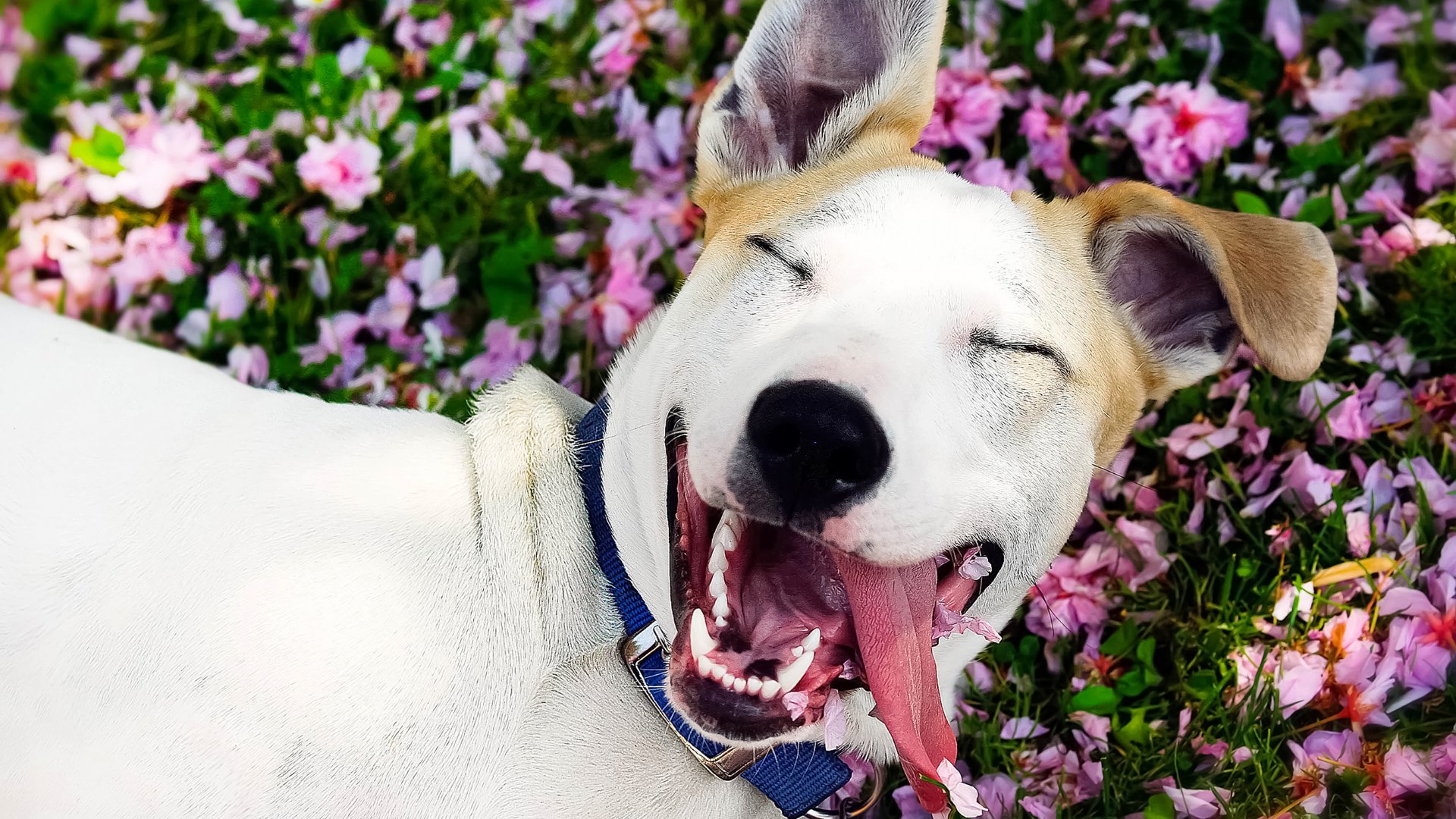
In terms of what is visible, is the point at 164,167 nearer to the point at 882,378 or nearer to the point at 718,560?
the point at 718,560

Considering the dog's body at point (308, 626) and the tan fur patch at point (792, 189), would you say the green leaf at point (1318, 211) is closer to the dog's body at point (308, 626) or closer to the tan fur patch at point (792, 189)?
the tan fur patch at point (792, 189)

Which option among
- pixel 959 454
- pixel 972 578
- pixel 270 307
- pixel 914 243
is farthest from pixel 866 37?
pixel 270 307

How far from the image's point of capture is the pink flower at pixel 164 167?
4727 millimetres

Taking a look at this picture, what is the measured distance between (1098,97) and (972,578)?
2710 millimetres

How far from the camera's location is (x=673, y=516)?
2.46 meters

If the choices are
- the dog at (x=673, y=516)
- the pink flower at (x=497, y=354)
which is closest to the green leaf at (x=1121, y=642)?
the dog at (x=673, y=516)

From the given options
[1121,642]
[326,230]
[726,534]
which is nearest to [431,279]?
[326,230]

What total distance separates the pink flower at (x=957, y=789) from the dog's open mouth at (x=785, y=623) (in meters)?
0.11

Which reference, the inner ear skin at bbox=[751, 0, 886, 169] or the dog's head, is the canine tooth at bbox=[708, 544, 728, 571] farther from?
the inner ear skin at bbox=[751, 0, 886, 169]

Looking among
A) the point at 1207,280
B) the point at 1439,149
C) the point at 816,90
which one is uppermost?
the point at 816,90

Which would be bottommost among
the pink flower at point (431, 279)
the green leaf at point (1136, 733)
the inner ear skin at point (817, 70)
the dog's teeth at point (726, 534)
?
the green leaf at point (1136, 733)

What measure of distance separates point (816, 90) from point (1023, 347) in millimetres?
1001

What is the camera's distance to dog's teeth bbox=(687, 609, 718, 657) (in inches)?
87.8

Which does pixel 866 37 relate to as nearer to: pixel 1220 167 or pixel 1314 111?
pixel 1220 167
